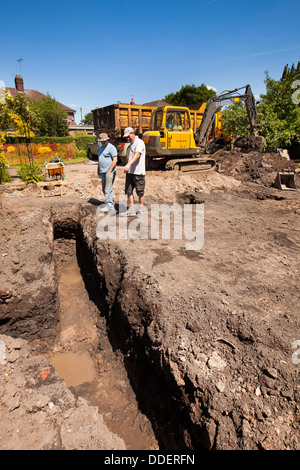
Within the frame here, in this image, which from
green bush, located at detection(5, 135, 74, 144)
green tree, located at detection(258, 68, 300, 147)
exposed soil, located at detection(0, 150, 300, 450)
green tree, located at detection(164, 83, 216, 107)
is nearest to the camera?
exposed soil, located at detection(0, 150, 300, 450)

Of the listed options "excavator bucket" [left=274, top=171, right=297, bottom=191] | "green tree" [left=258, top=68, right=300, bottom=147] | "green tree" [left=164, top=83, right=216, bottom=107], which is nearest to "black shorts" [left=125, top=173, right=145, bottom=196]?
"excavator bucket" [left=274, top=171, right=297, bottom=191]

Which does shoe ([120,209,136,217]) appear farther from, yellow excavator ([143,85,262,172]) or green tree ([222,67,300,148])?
green tree ([222,67,300,148])

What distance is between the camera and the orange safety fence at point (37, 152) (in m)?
18.8

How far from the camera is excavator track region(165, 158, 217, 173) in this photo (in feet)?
36.2

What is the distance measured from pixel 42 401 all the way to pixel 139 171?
14.1 ft

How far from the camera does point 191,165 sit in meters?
11.6

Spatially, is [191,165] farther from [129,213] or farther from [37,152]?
[37,152]

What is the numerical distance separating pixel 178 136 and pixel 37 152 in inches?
536

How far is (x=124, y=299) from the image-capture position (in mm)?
3918

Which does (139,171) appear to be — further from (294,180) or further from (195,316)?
(294,180)

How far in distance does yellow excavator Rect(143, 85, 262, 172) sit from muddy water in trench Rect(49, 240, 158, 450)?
6.70 meters

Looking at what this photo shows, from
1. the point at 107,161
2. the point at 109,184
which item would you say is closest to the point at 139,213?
the point at 109,184

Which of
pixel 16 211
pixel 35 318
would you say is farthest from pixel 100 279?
pixel 16 211

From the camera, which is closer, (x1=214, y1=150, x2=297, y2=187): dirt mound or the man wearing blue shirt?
the man wearing blue shirt
